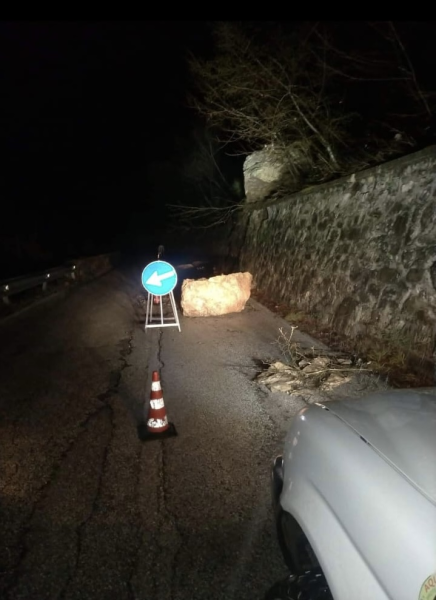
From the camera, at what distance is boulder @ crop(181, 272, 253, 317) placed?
1024 cm

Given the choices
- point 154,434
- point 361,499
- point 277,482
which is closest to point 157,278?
point 154,434

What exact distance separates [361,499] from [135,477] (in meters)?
2.57

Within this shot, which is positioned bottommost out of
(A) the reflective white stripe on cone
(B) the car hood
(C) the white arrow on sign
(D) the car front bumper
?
(A) the reflective white stripe on cone

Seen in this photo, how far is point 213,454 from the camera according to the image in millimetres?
4062

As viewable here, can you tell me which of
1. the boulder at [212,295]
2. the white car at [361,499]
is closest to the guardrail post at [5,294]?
the boulder at [212,295]

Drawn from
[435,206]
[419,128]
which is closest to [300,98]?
[419,128]

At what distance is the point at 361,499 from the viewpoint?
5.45 ft

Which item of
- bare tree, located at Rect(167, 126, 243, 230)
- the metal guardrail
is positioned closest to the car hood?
the metal guardrail

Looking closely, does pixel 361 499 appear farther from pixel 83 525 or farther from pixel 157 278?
pixel 157 278

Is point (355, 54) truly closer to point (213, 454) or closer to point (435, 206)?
point (435, 206)

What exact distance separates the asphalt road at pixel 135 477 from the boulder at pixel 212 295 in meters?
2.70

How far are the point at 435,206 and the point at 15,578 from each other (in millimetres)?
6819

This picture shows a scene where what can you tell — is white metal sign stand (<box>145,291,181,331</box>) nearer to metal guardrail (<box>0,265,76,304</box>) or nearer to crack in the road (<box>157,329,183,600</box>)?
metal guardrail (<box>0,265,76,304</box>)

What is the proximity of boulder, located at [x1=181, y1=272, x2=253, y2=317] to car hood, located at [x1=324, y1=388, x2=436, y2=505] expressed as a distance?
309 inches
